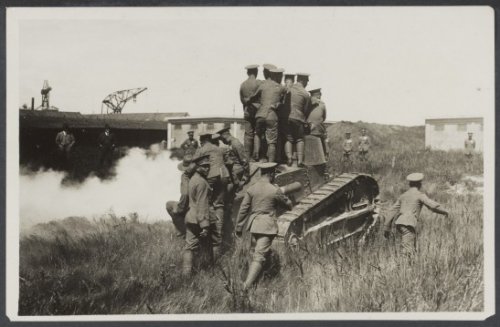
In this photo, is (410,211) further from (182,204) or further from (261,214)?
(182,204)

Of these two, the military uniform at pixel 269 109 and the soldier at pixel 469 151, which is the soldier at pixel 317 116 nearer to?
the military uniform at pixel 269 109

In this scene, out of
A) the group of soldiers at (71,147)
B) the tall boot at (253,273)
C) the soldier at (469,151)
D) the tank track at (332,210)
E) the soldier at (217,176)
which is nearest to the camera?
the tall boot at (253,273)

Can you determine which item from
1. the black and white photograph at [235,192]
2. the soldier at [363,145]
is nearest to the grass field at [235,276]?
the black and white photograph at [235,192]

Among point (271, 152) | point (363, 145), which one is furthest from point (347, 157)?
point (271, 152)

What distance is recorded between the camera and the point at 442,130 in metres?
12.8

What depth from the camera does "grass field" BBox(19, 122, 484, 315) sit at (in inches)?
366

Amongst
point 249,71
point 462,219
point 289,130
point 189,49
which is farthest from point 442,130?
point 189,49

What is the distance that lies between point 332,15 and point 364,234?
3.55 meters

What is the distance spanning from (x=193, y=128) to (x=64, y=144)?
7.93ft

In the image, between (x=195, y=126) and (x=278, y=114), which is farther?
(x=195, y=126)

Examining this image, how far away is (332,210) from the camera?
1111 centimetres

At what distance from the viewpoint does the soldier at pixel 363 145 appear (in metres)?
14.4

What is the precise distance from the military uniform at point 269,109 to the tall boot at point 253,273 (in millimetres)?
2241

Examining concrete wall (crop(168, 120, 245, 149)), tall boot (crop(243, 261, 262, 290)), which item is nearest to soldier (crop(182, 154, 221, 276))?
tall boot (crop(243, 261, 262, 290))
